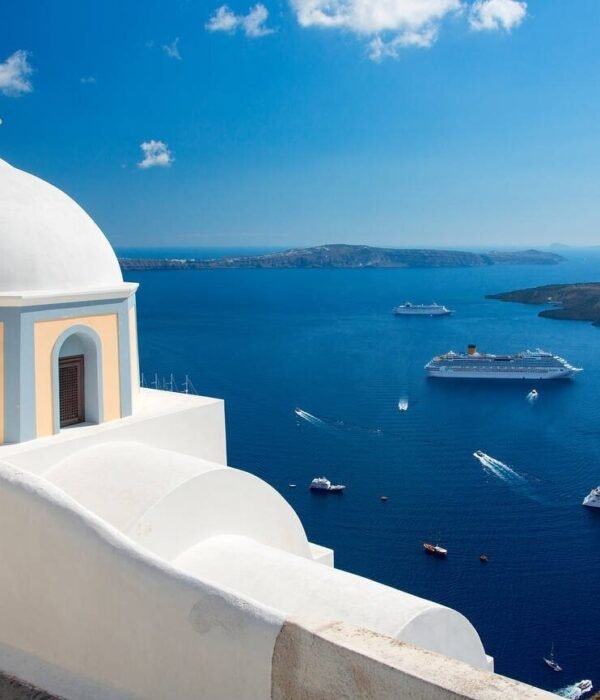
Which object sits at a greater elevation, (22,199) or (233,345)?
(22,199)

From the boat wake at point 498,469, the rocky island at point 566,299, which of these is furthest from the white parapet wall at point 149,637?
the rocky island at point 566,299

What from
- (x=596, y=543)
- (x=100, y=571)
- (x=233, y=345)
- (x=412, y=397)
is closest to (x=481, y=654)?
(x=100, y=571)

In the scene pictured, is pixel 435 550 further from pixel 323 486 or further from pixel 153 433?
pixel 153 433

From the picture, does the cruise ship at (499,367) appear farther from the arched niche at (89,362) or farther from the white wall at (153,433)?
the arched niche at (89,362)

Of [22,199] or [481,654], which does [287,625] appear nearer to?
[481,654]

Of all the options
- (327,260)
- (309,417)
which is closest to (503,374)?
(309,417)
